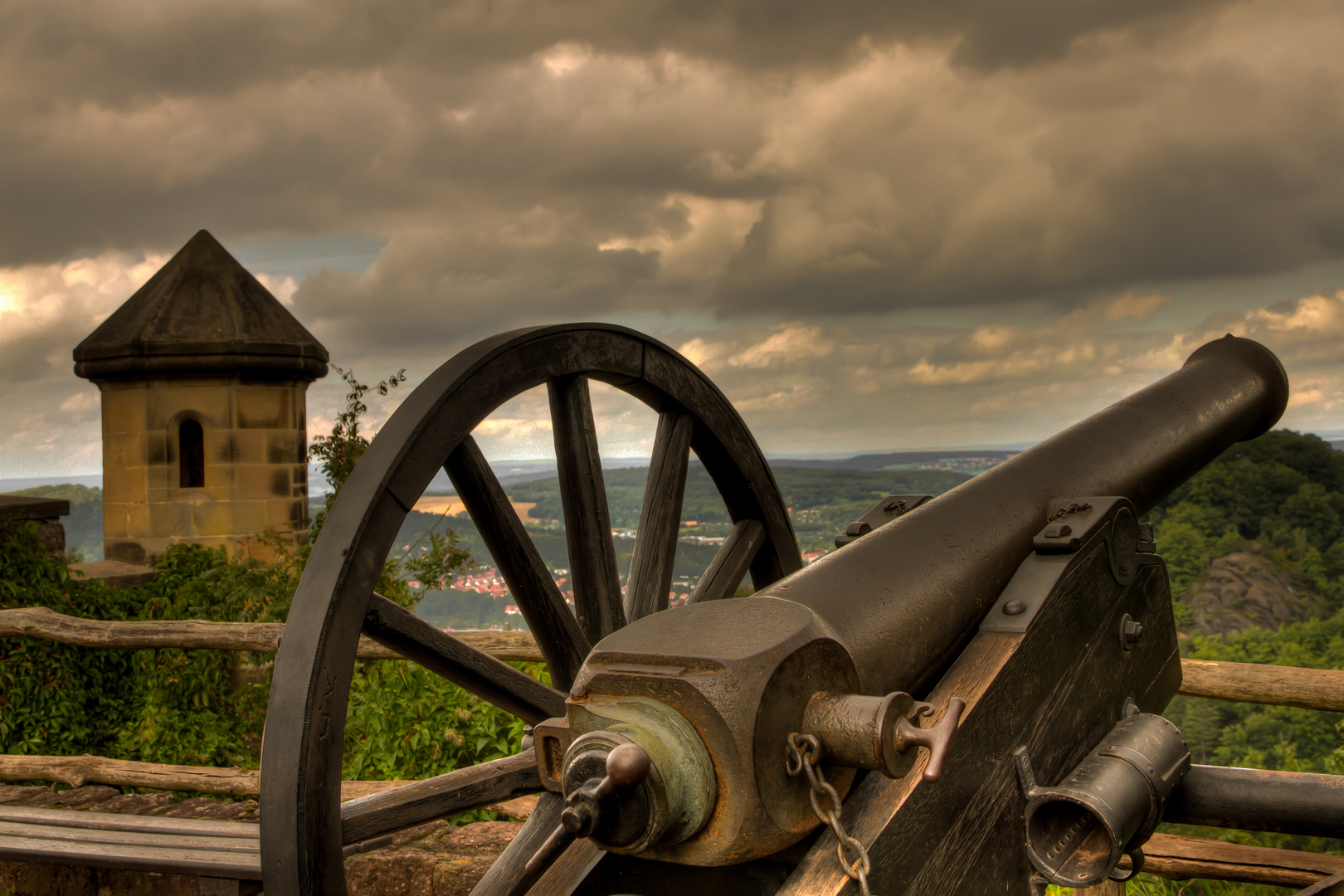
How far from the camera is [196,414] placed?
718 cm

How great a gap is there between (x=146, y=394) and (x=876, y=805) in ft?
22.8

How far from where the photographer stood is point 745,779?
3.93ft

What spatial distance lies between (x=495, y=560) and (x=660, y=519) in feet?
1.78

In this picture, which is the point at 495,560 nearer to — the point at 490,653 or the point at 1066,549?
the point at 1066,549

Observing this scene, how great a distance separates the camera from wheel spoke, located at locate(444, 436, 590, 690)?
79.8 inches

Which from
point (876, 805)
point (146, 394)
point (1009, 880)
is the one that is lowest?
point (1009, 880)

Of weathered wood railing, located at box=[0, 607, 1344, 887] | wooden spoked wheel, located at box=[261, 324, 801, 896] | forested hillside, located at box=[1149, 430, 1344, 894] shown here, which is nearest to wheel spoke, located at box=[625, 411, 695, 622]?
wooden spoked wheel, located at box=[261, 324, 801, 896]

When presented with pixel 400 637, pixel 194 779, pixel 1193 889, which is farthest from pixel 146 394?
pixel 1193 889

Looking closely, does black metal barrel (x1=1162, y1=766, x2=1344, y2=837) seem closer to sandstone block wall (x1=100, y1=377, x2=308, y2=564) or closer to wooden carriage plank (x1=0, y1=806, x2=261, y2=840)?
wooden carriage plank (x1=0, y1=806, x2=261, y2=840)

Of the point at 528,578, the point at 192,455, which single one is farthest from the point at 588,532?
the point at 192,455

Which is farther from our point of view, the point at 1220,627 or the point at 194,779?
the point at 1220,627

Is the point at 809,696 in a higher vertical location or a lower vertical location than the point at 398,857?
higher

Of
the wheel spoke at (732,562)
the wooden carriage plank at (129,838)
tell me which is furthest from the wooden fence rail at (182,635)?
the wheel spoke at (732,562)

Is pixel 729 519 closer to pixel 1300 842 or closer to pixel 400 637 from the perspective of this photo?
pixel 400 637
